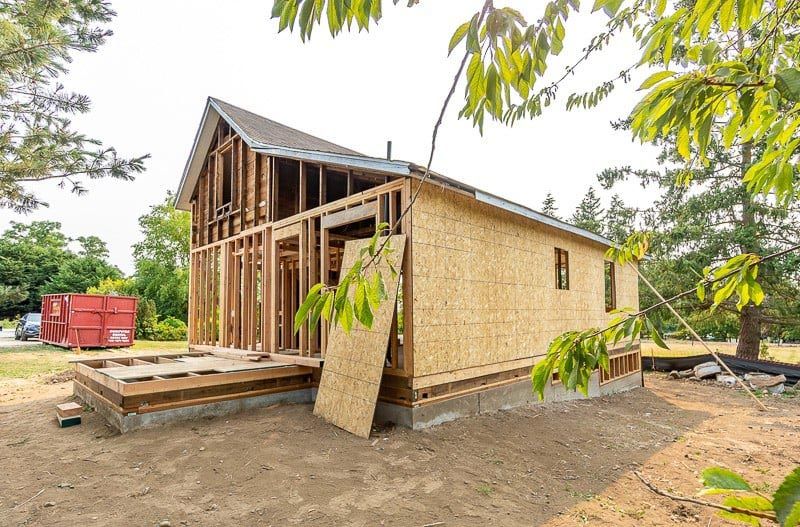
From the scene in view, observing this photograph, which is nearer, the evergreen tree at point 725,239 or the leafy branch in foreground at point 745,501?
the leafy branch in foreground at point 745,501

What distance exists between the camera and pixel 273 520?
3.93m

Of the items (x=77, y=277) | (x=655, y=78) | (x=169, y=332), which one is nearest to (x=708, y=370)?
(x=655, y=78)

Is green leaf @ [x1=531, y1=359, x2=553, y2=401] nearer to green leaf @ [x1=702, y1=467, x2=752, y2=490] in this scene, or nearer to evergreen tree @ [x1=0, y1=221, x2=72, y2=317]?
green leaf @ [x1=702, y1=467, x2=752, y2=490]

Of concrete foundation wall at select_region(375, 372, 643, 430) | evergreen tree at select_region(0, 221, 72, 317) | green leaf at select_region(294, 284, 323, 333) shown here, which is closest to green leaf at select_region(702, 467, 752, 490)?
green leaf at select_region(294, 284, 323, 333)

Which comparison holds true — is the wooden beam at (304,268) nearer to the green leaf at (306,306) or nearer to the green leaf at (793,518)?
the green leaf at (306,306)

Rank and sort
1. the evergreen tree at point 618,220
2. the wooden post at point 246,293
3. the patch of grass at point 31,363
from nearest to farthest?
the wooden post at point 246,293 < the patch of grass at point 31,363 < the evergreen tree at point 618,220

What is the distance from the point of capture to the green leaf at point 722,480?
85 centimetres

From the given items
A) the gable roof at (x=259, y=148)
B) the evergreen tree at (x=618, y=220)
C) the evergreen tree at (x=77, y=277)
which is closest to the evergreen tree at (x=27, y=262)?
the evergreen tree at (x=77, y=277)

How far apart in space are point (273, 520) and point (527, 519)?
94.2 inches

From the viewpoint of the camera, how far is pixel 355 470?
195 inches

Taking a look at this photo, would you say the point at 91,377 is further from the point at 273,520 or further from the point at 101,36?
the point at 101,36

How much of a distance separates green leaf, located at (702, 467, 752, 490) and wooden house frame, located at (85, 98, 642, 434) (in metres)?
5.26

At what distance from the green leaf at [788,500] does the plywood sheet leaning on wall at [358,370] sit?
5148 mm

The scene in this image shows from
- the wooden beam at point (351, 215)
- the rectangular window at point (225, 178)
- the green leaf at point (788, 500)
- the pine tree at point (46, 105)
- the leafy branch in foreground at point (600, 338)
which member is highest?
the pine tree at point (46, 105)
